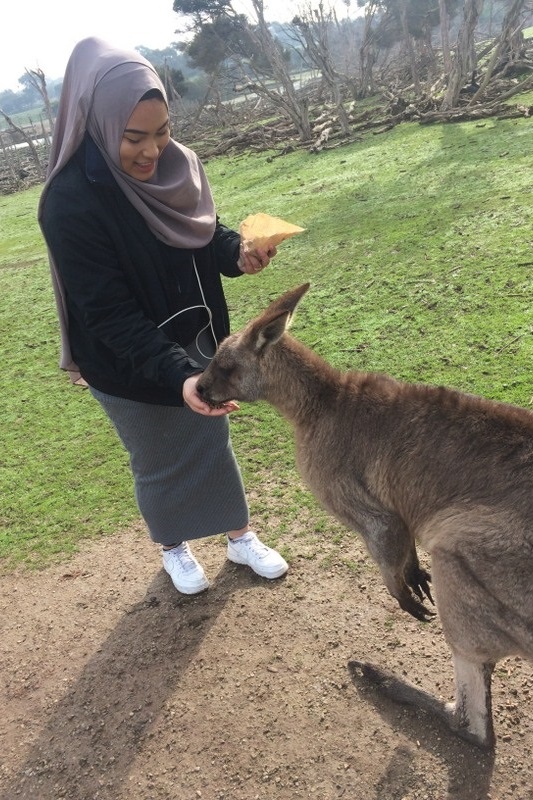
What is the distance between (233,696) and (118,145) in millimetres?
2244

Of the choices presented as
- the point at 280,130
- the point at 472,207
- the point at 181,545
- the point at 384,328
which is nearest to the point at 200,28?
the point at 280,130

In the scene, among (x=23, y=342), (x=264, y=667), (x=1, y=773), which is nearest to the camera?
(x=1, y=773)

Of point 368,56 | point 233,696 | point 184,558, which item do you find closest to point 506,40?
point 368,56

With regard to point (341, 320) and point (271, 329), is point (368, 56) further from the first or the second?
point (271, 329)

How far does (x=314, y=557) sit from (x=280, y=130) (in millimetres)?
14421

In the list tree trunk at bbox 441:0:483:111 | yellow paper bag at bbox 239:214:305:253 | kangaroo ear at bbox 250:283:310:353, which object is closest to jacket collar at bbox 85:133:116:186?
yellow paper bag at bbox 239:214:305:253

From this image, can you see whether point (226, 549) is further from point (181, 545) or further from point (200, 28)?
point (200, 28)

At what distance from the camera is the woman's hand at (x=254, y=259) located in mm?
2863

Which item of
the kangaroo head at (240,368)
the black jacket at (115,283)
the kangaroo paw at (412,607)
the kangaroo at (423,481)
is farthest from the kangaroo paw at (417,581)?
the black jacket at (115,283)

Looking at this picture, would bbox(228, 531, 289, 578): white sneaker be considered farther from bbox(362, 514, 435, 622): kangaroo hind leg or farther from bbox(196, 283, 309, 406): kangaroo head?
bbox(196, 283, 309, 406): kangaroo head

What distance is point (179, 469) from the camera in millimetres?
3059

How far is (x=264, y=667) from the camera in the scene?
2.69 m

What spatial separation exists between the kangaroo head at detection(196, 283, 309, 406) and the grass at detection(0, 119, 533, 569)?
97 cm

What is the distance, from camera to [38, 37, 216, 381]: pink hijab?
229 cm
